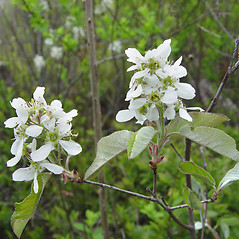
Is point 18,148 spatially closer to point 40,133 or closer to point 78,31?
point 40,133

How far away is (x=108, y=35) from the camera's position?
348 centimetres

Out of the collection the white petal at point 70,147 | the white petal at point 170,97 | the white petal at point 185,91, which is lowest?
the white petal at point 70,147

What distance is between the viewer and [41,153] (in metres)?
0.95

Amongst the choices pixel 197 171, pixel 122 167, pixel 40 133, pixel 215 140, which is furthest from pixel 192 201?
pixel 122 167

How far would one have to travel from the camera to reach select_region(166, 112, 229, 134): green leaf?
970 mm

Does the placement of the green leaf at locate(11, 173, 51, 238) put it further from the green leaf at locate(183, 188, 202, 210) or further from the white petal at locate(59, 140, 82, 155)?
the green leaf at locate(183, 188, 202, 210)

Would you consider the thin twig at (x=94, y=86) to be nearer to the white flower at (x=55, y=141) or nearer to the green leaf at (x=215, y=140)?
the white flower at (x=55, y=141)

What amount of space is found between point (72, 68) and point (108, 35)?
63.7 inches

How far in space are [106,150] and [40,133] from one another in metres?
0.23

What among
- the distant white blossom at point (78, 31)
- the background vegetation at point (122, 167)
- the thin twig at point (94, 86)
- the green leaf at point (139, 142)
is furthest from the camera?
the distant white blossom at point (78, 31)

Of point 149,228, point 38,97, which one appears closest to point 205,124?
point 38,97

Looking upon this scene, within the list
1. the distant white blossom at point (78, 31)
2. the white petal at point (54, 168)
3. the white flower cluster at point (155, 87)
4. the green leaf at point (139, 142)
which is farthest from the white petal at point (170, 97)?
the distant white blossom at point (78, 31)

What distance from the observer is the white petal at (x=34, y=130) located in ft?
3.11

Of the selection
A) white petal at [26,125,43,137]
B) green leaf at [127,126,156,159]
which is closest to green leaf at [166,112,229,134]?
green leaf at [127,126,156,159]
